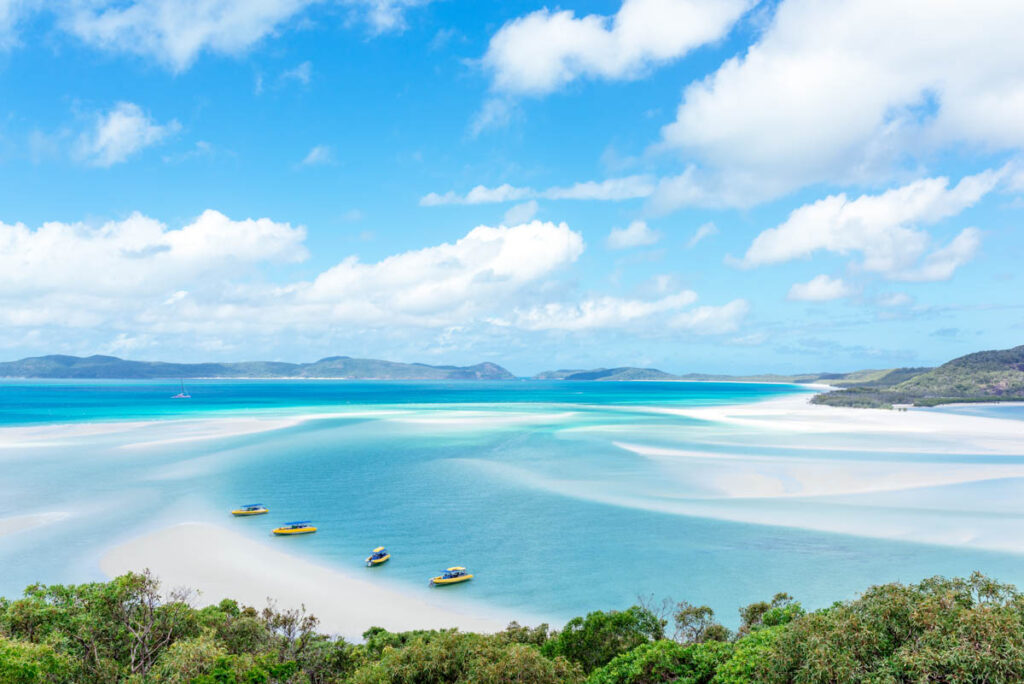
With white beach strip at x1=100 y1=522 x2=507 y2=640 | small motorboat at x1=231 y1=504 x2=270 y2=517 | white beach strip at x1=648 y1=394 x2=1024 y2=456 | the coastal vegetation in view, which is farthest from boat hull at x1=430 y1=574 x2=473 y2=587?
white beach strip at x1=648 y1=394 x2=1024 y2=456

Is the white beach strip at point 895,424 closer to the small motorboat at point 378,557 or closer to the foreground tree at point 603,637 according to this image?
the foreground tree at point 603,637

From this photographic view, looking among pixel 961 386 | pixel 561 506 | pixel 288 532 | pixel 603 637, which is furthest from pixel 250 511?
pixel 961 386

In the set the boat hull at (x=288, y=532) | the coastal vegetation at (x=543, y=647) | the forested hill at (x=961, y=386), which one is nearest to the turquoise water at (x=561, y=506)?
the boat hull at (x=288, y=532)

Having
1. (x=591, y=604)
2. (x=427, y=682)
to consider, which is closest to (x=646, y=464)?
(x=591, y=604)

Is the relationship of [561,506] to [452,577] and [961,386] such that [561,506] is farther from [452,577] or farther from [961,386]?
[961,386]

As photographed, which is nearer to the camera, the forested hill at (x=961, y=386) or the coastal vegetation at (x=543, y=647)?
the coastal vegetation at (x=543, y=647)

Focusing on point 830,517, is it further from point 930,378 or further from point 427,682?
point 930,378
